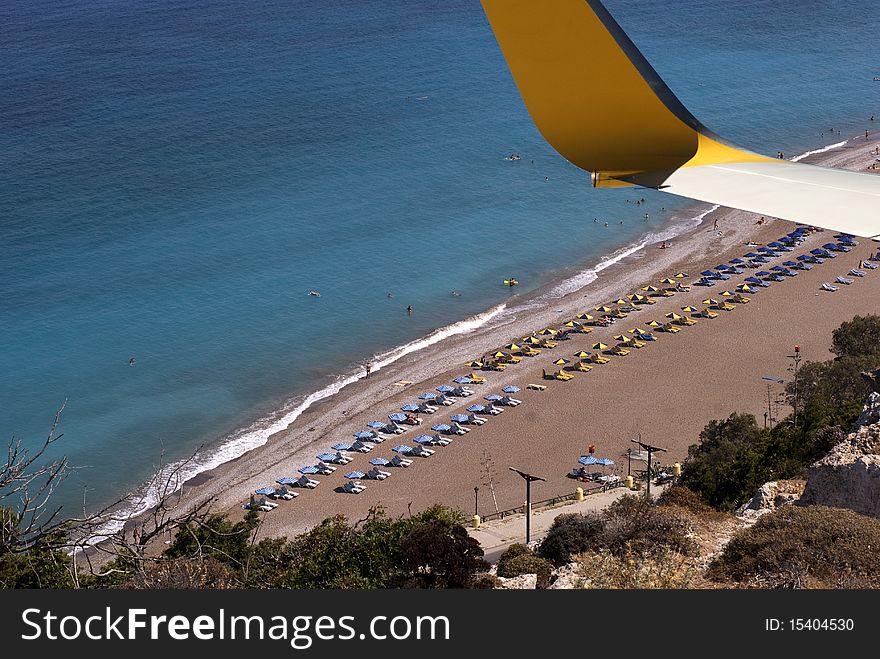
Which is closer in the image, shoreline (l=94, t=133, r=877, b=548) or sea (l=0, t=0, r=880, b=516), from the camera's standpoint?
shoreline (l=94, t=133, r=877, b=548)

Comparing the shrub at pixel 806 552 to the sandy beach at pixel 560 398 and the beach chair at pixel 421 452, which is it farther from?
the beach chair at pixel 421 452

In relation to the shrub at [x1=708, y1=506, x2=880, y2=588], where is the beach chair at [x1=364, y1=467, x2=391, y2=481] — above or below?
below

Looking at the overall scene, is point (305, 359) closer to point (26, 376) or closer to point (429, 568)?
point (26, 376)

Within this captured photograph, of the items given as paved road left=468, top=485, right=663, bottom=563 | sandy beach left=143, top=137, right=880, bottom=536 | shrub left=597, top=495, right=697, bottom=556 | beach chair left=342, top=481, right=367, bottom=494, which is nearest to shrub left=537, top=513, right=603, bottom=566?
shrub left=597, top=495, right=697, bottom=556

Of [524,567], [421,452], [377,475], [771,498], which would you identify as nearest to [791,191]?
[524,567]

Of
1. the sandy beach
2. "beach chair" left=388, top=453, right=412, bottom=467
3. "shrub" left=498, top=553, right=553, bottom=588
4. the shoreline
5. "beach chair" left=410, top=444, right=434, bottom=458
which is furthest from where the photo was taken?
"beach chair" left=410, top=444, right=434, bottom=458

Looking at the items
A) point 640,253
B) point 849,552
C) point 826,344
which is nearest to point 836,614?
point 849,552

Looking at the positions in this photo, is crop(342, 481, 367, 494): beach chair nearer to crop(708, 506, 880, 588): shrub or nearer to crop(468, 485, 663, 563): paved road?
crop(468, 485, 663, 563): paved road
